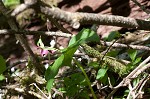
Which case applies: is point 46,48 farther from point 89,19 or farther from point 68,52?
point 89,19

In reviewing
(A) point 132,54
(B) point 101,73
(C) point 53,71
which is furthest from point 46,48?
(A) point 132,54

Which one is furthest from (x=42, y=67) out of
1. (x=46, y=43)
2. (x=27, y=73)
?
(x=46, y=43)

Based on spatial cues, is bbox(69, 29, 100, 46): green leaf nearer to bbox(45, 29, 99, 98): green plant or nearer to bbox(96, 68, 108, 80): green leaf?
bbox(45, 29, 99, 98): green plant

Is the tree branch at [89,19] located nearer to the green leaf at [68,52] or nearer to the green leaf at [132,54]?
the green leaf at [68,52]

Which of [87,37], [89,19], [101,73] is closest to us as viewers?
[89,19]

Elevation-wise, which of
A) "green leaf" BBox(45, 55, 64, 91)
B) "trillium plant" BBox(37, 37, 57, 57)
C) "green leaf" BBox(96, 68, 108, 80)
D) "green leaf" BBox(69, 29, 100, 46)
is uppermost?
"trillium plant" BBox(37, 37, 57, 57)

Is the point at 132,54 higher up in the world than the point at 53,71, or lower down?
higher up

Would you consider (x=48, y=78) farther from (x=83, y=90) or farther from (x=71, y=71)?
(x=71, y=71)

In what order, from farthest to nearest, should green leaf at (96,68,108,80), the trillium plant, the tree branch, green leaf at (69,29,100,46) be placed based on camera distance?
green leaf at (96,68,108,80), the trillium plant, green leaf at (69,29,100,46), the tree branch

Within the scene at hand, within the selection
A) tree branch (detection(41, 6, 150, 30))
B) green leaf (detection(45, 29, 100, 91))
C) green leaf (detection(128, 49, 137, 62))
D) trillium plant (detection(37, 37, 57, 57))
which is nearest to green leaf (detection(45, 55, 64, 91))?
green leaf (detection(45, 29, 100, 91))

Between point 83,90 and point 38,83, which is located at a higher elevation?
point 38,83

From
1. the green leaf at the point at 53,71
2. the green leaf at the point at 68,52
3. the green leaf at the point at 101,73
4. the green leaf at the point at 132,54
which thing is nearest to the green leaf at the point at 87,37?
the green leaf at the point at 68,52
